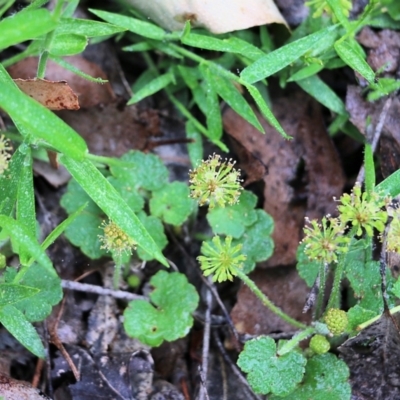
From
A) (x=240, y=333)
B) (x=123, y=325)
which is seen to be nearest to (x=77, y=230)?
(x=123, y=325)

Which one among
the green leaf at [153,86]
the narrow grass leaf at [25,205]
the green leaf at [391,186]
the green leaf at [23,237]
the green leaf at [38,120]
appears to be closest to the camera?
the green leaf at [38,120]

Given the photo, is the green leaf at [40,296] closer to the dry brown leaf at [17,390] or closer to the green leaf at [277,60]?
the dry brown leaf at [17,390]

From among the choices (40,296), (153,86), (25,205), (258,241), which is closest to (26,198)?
(25,205)

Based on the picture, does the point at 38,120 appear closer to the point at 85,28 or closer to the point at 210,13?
the point at 85,28

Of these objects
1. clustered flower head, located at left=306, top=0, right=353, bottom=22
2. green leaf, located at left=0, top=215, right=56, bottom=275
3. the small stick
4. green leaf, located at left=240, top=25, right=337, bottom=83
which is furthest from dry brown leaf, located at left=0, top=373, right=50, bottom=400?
clustered flower head, located at left=306, top=0, right=353, bottom=22

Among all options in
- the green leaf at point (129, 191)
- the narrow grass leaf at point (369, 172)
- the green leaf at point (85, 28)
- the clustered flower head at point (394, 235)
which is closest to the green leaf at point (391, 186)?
the narrow grass leaf at point (369, 172)

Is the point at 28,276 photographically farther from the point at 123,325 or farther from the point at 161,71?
the point at 161,71

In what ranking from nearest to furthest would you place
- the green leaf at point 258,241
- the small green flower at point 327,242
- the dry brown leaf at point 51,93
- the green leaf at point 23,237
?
the green leaf at point 23,237 → the small green flower at point 327,242 → the dry brown leaf at point 51,93 → the green leaf at point 258,241
